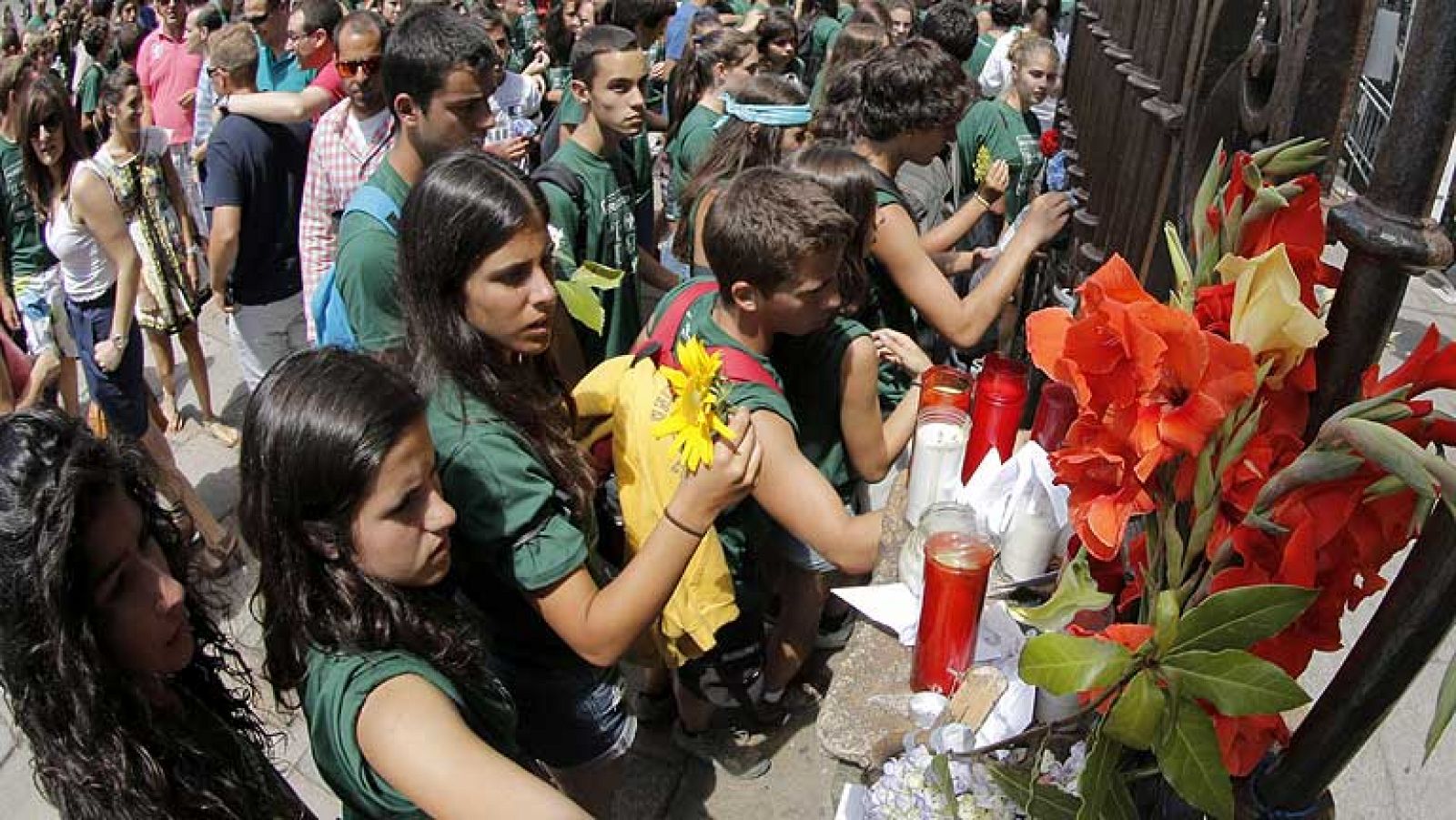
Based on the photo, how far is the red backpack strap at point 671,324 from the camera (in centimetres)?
242

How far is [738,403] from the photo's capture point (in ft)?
7.00

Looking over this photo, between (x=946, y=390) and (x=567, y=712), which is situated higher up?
(x=946, y=390)

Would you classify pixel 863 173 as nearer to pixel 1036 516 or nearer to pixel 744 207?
pixel 744 207

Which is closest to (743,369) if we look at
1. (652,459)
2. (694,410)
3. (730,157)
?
(652,459)

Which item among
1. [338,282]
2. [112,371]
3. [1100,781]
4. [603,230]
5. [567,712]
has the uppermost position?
[1100,781]

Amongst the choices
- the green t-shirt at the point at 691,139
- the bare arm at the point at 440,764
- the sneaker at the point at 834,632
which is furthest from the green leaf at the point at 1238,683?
the green t-shirt at the point at 691,139

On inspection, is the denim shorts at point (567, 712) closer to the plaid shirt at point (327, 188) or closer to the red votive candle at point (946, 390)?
the red votive candle at point (946, 390)

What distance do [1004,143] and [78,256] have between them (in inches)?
156

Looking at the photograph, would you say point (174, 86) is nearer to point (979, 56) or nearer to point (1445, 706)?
point (979, 56)

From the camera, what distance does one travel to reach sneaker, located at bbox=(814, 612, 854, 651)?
11.7ft

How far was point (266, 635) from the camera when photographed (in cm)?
162

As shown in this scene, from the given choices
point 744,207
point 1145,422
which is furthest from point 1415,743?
point 1145,422

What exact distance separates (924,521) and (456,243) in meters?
1.02

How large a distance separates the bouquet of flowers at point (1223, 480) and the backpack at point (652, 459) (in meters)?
1.30
